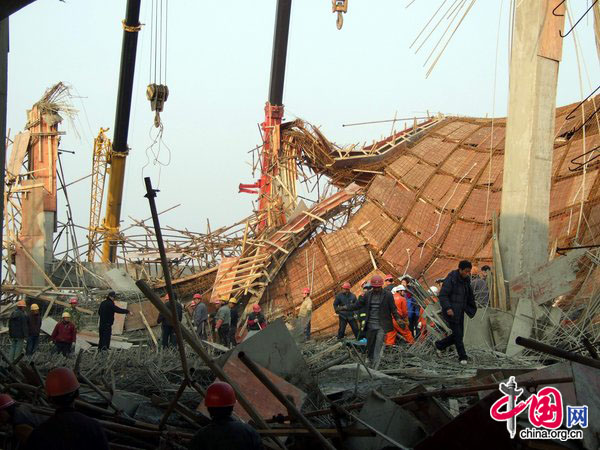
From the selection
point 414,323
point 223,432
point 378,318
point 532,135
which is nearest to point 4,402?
point 223,432

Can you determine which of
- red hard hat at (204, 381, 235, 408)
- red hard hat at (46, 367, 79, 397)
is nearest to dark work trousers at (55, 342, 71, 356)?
red hard hat at (46, 367, 79, 397)

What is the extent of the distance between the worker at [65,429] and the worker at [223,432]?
627 millimetres

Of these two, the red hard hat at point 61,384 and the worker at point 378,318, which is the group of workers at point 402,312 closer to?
the worker at point 378,318

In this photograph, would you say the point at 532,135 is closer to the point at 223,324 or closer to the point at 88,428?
the point at 223,324

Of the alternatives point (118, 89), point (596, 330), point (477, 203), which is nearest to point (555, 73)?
point (596, 330)

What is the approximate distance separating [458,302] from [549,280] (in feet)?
8.48

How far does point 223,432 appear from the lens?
5750mm

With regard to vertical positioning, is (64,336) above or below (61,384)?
below

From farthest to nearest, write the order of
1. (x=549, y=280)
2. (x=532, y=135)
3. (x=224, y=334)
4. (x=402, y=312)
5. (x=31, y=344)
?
(x=224, y=334) < (x=31, y=344) < (x=532, y=135) < (x=402, y=312) < (x=549, y=280)

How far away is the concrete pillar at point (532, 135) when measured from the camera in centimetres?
1568

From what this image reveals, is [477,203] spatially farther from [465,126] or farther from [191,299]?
[191,299]

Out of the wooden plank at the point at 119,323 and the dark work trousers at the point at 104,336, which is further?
the wooden plank at the point at 119,323

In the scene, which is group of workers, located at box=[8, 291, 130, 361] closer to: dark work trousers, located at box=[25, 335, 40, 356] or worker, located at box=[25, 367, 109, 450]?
dark work trousers, located at box=[25, 335, 40, 356]

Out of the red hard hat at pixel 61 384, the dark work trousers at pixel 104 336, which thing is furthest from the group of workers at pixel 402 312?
the red hard hat at pixel 61 384
